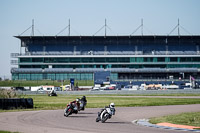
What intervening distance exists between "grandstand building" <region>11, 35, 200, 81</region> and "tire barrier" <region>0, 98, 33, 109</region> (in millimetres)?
81909

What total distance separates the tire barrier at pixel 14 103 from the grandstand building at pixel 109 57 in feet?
269

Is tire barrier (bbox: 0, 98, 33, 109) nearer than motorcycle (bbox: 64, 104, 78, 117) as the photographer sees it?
No

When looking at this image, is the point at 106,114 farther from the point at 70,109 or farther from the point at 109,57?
the point at 109,57

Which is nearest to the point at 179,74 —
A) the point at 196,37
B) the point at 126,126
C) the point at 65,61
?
the point at 196,37

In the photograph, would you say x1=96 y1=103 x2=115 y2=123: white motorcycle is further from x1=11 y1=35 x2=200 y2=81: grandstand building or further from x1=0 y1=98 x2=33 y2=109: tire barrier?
x1=11 y1=35 x2=200 y2=81: grandstand building

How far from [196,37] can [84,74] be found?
123 feet

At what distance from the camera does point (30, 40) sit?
428ft

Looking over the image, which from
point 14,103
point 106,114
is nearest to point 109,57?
point 14,103

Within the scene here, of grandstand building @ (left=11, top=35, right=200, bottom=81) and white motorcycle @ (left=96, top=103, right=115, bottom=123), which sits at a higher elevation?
grandstand building @ (left=11, top=35, right=200, bottom=81)

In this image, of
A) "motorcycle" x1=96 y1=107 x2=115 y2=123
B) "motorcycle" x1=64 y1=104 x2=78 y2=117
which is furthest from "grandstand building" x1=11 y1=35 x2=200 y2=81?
"motorcycle" x1=96 y1=107 x2=115 y2=123

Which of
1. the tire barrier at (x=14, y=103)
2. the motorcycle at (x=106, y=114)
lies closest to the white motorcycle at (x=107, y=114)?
the motorcycle at (x=106, y=114)

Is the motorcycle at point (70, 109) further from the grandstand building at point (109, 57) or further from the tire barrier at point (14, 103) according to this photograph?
the grandstand building at point (109, 57)

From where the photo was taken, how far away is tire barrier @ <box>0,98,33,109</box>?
117 feet

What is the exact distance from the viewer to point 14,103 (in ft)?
120
